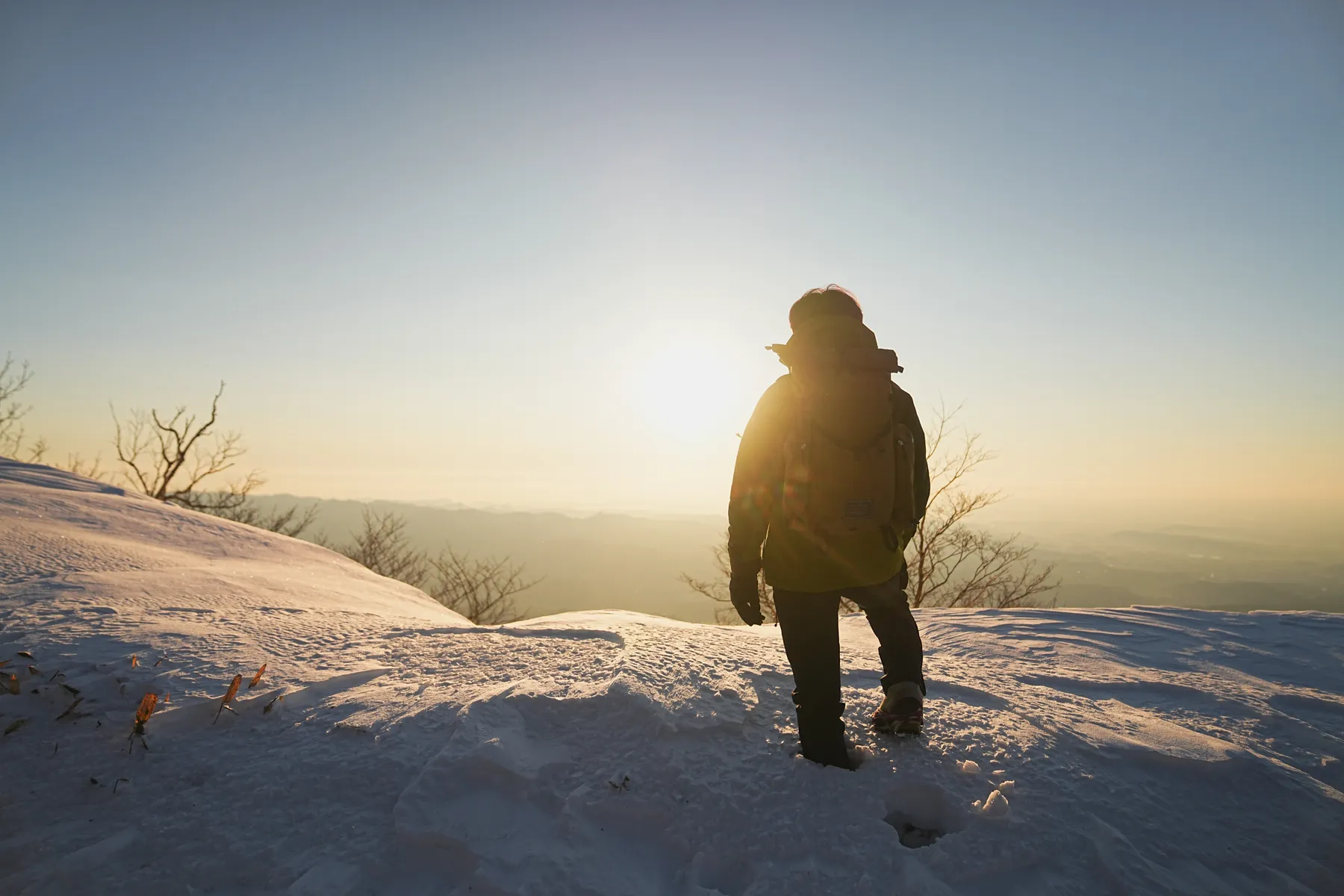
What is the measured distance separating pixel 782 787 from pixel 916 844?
43cm

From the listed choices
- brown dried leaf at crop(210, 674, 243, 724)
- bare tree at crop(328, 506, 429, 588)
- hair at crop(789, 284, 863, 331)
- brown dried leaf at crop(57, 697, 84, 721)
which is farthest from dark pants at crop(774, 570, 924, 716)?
bare tree at crop(328, 506, 429, 588)

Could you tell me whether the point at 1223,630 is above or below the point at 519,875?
above

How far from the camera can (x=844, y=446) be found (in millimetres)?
2186

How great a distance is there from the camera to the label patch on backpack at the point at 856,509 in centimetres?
216

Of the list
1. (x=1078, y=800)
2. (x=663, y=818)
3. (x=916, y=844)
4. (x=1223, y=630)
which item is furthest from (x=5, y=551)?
(x=1223, y=630)

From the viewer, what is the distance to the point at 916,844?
185 centimetres

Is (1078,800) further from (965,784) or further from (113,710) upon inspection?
(113,710)

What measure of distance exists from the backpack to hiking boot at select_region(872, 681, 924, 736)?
58cm

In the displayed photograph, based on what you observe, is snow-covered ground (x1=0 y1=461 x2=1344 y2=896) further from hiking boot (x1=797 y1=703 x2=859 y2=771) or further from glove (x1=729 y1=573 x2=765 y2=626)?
Result: glove (x1=729 y1=573 x2=765 y2=626)

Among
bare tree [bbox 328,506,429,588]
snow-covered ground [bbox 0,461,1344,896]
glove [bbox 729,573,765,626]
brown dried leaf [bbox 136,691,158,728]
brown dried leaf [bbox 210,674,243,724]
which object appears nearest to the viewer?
snow-covered ground [bbox 0,461,1344,896]

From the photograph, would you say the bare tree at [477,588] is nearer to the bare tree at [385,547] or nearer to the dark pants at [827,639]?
A: the bare tree at [385,547]

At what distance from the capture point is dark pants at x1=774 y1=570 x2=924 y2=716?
2.17m

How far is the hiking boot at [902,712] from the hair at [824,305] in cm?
150

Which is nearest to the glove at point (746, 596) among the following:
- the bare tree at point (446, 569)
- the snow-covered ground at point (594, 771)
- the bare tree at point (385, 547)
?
the snow-covered ground at point (594, 771)
